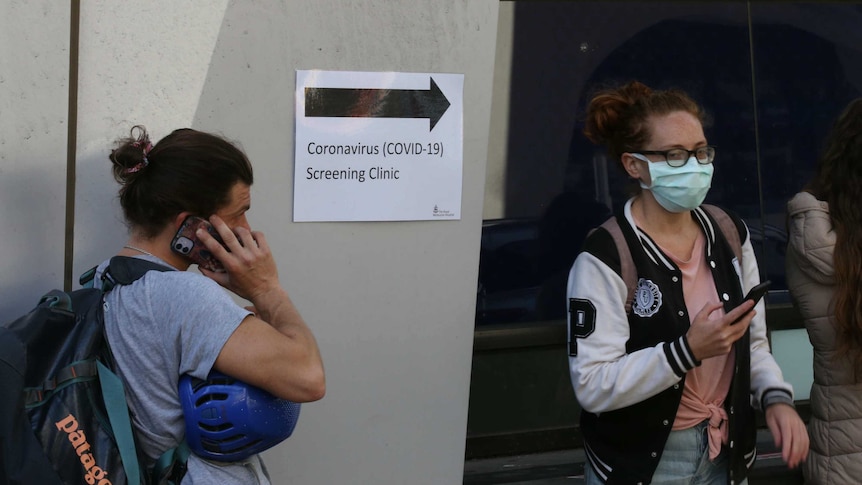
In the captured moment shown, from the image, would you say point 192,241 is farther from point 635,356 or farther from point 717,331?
point 717,331

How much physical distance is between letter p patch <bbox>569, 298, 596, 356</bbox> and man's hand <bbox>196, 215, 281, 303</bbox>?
2.87 feet

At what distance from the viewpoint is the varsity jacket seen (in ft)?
8.76

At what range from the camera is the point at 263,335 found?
6.82ft

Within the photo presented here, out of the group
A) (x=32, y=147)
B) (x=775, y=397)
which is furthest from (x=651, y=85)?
(x=32, y=147)

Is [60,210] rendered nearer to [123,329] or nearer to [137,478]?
[123,329]

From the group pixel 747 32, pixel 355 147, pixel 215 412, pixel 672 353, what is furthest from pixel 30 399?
pixel 747 32

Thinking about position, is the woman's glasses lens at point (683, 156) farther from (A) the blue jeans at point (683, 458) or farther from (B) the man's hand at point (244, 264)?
(B) the man's hand at point (244, 264)

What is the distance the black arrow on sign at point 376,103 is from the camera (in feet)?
9.83

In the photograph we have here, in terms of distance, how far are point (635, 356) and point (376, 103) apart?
1111 mm

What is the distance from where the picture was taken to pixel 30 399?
1963 mm

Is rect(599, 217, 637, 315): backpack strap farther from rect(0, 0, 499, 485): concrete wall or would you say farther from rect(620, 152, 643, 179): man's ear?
rect(0, 0, 499, 485): concrete wall

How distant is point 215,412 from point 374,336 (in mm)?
1135

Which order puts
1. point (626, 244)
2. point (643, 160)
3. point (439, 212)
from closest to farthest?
point (626, 244) < point (643, 160) < point (439, 212)

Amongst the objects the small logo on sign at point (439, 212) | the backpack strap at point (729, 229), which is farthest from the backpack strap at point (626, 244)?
the small logo on sign at point (439, 212)
